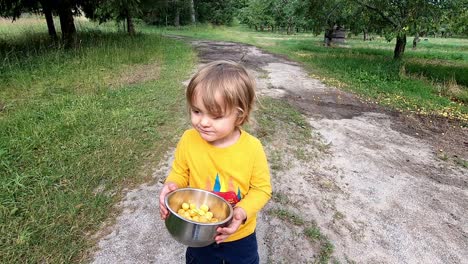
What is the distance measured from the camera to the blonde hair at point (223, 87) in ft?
4.55

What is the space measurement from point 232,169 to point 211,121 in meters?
0.25

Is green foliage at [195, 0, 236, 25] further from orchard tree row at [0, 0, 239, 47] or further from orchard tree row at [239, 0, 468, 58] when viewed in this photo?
orchard tree row at [239, 0, 468, 58]

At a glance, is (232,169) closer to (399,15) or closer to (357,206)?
(357,206)

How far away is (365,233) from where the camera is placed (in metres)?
2.83

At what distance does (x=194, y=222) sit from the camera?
1.22m

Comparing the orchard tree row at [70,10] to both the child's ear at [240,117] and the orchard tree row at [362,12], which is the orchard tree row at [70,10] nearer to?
the orchard tree row at [362,12]

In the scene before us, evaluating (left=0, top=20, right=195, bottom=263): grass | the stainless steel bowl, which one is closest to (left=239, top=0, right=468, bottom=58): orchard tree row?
(left=0, top=20, right=195, bottom=263): grass

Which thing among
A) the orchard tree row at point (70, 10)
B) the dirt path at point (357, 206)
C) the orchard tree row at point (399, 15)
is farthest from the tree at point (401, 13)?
the orchard tree row at point (70, 10)

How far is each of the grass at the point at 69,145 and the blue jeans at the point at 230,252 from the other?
1150 mm

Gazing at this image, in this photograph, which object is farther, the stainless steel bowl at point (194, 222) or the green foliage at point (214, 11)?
the green foliage at point (214, 11)

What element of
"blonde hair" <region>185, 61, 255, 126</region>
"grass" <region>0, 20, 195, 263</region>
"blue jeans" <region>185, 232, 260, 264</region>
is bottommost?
"grass" <region>0, 20, 195, 263</region>

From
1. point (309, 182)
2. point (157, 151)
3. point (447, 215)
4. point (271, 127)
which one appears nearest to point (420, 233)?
point (447, 215)

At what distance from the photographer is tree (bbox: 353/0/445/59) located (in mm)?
9133

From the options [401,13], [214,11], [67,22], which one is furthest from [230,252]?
[214,11]
